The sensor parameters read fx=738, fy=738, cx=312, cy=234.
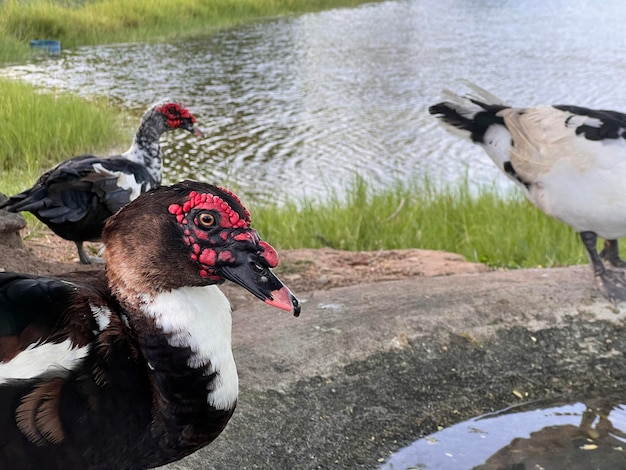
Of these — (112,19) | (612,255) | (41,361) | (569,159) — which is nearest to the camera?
(41,361)

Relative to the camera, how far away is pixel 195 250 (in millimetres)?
1574

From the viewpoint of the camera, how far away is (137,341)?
5.41 ft

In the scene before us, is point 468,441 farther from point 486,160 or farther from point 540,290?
point 486,160

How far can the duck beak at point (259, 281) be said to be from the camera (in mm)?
1564

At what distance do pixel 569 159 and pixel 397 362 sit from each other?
125cm

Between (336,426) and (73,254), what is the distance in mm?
2162

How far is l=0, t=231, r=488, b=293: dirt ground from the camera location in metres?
3.67

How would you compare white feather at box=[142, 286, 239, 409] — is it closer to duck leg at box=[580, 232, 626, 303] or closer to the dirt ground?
the dirt ground

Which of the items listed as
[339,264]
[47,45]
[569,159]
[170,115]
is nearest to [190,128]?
[170,115]

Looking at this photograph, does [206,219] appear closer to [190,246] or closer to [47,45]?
[190,246]

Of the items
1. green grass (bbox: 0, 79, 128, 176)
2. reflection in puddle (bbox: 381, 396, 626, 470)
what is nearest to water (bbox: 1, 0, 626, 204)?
green grass (bbox: 0, 79, 128, 176)

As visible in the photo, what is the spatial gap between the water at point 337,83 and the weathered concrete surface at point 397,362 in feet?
9.97

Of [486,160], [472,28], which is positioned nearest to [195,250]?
[486,160]

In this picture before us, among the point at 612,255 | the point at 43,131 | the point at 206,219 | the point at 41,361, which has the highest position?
the point at 206,219
